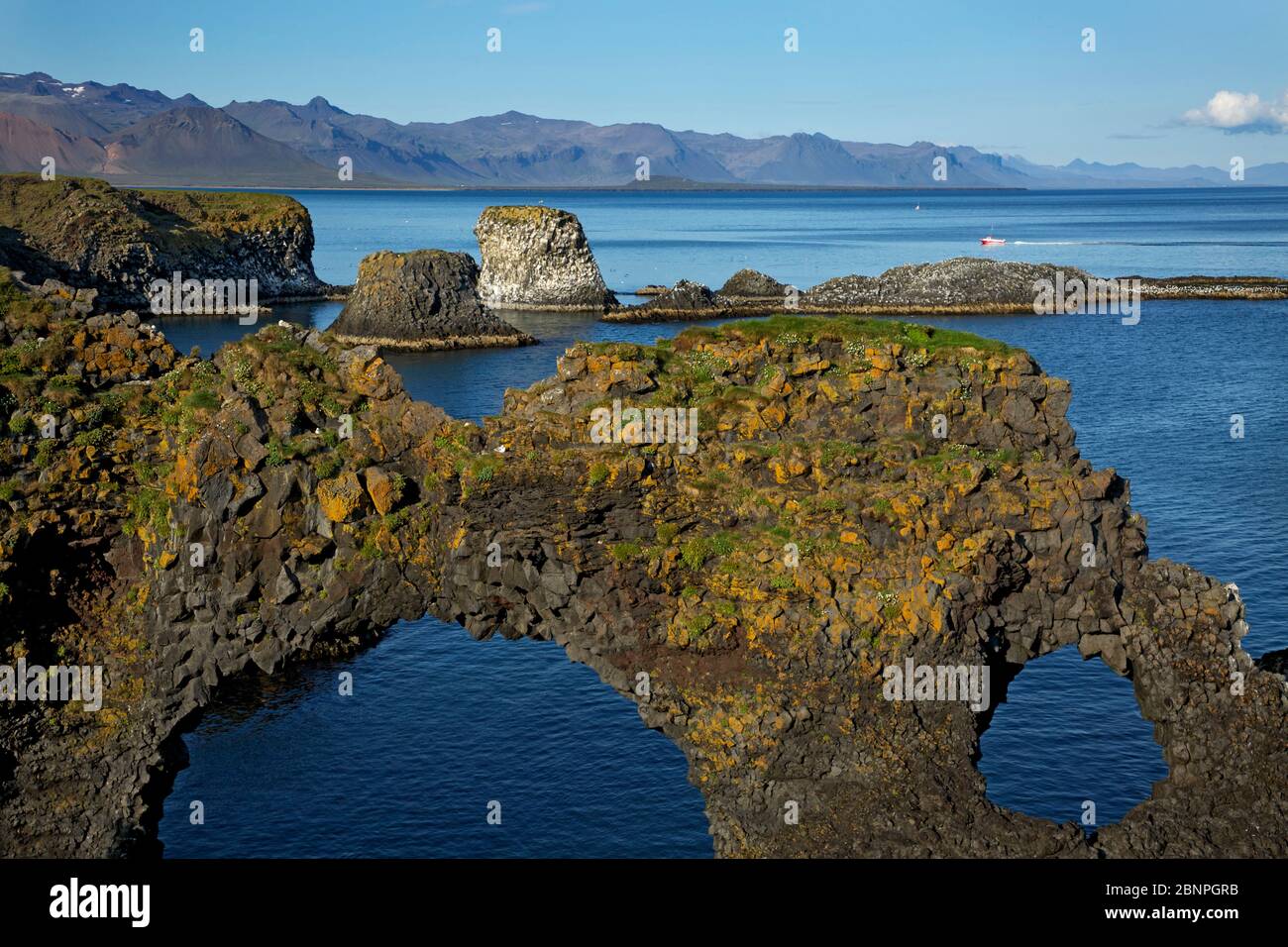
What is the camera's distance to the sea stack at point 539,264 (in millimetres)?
167125

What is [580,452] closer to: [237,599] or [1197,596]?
[237,599]

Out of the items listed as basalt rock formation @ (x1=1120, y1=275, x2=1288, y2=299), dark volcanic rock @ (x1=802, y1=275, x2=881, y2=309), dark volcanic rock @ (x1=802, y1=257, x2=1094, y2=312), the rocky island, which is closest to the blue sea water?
the rocky island

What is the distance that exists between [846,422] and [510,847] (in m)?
16.6

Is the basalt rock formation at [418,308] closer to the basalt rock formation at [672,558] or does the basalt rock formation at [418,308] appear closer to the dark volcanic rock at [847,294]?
the dark volcanic rock at [847,294]

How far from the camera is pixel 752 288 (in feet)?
574

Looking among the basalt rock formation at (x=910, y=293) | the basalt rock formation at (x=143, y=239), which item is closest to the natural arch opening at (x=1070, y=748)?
the basalt rock formation at (x=910, y=293)

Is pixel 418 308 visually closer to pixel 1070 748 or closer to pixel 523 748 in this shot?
pixel 523 748

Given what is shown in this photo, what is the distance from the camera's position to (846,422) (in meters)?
38.9

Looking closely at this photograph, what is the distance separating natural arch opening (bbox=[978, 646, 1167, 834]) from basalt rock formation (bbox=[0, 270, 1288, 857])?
4647 mm

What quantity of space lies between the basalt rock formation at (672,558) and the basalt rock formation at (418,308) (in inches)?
3656

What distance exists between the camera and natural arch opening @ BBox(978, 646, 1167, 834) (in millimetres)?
41531

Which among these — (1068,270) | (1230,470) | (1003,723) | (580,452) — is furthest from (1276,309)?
(580,452)

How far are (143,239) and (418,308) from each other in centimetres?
5153

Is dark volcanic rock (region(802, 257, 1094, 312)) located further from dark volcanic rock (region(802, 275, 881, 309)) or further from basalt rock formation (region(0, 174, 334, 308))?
basalt rock formation (region(0, 174, 334, 308))
